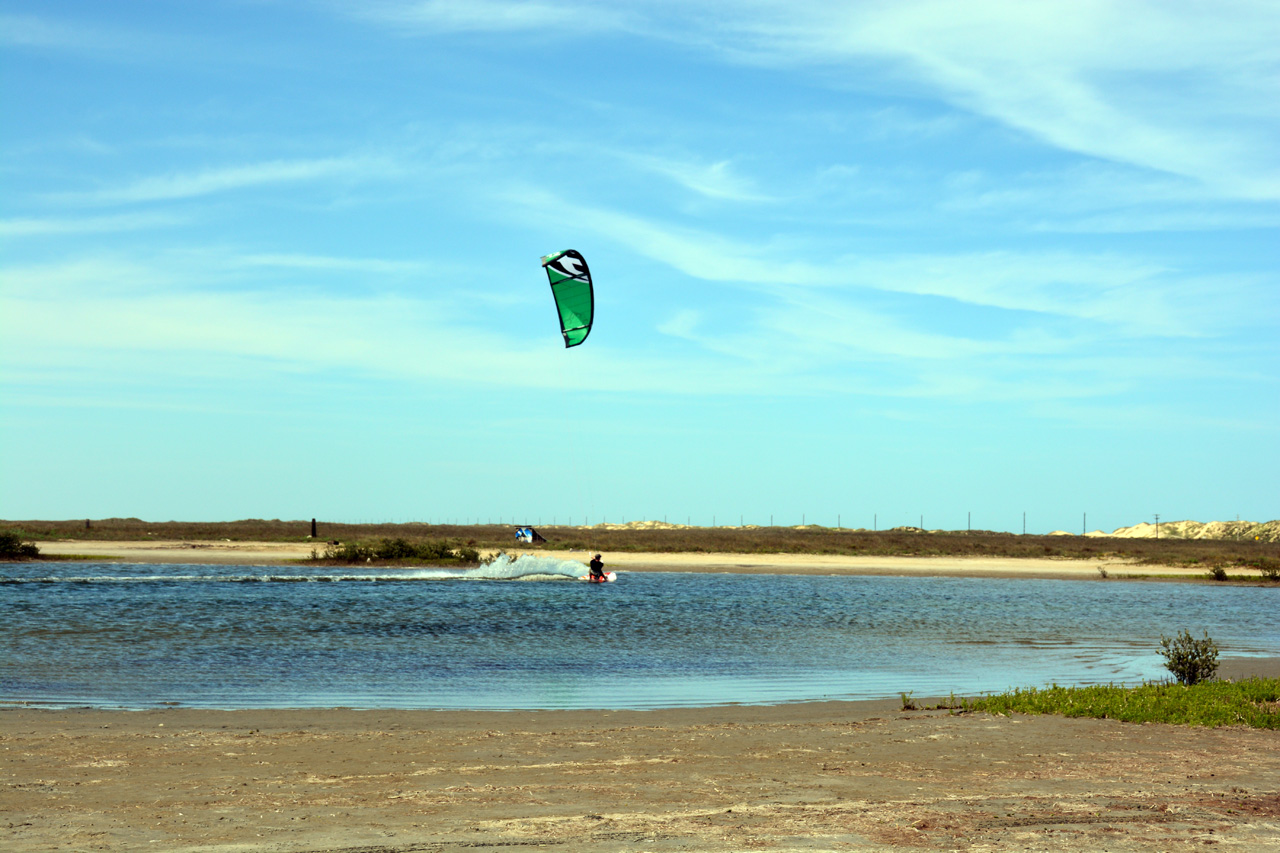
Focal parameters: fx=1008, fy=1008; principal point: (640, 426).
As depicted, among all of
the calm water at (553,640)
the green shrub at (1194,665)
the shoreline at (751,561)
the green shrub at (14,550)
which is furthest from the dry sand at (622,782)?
the green shrub at (14,550)

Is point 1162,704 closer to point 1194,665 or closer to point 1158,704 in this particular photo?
point 1158,704

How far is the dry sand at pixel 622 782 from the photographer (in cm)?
707

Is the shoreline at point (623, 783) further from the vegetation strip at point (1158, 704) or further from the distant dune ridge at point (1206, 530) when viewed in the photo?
the distant dune ridge at point (1206, 530)

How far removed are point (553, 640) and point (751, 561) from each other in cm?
3759

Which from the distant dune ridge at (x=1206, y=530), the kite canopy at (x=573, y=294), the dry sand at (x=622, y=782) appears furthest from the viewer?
the distant dune ridge at (x=1206, y=530)

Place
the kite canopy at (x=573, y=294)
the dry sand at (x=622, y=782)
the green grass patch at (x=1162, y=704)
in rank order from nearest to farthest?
1. the dry sand at (x=622, y=782)
2. the green grass patch at (x=1162, y=704)
3. the kite canopy at (x=573, y=294)

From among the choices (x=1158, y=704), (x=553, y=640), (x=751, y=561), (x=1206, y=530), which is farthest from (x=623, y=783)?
(x=1206, y=530)

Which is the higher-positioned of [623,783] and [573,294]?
[573,294]

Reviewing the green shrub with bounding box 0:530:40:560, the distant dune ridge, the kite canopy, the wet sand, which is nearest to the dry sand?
the wet sand

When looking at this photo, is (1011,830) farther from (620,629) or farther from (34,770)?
(620,629)

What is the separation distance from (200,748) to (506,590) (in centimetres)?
3047

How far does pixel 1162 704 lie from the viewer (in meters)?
12.8

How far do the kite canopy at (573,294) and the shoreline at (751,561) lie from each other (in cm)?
2874

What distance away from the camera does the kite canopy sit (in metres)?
25.6
